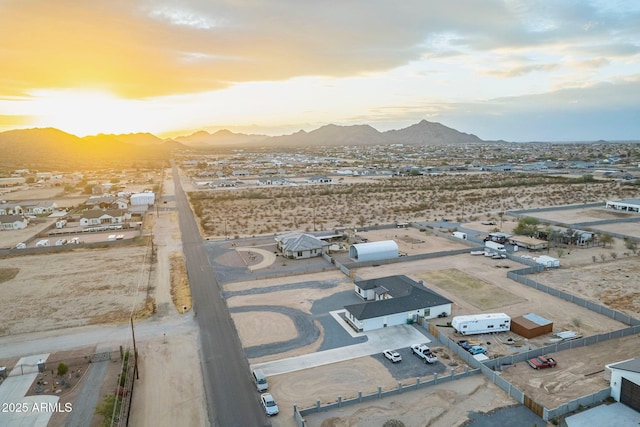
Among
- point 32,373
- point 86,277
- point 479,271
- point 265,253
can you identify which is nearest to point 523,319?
point 479,271

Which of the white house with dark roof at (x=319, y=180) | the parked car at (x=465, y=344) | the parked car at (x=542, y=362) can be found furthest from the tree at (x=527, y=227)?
the white house with dark roof at (x=319, y=180)

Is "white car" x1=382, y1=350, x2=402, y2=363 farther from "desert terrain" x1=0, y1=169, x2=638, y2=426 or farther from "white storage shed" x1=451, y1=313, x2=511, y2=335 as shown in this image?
"white storage shed" x1=451, y1=313, x2=511, y2=335

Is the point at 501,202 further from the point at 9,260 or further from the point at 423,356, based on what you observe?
the point at 9,260

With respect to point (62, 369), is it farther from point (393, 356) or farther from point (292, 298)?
point (393, 356)

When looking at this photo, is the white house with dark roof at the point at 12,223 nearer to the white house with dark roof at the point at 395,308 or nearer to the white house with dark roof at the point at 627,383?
the white house with dark roof at the point at 395,308

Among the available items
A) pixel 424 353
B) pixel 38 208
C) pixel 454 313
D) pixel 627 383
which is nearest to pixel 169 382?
pixel 424 353
